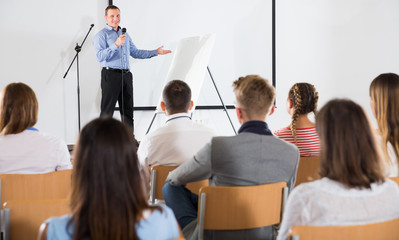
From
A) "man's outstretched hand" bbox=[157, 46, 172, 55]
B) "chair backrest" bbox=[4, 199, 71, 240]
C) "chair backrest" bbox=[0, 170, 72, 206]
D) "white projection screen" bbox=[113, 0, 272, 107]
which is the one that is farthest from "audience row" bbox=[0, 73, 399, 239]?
"white projection screen" bbox=[113, 0, 272, 107]

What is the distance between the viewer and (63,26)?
5344mm

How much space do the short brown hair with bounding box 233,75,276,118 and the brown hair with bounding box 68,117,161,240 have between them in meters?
0.99

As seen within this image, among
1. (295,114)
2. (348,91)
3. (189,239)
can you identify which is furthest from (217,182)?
(348,91)

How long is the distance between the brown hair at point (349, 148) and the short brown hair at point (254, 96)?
2.17ft

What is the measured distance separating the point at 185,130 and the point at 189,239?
0.71m

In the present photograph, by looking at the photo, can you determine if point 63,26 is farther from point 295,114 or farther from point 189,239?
point 189,239

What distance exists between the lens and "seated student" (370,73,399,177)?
2.01m

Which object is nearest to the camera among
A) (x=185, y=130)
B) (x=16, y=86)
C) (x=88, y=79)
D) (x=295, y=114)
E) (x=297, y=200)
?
(x=297, y=200)

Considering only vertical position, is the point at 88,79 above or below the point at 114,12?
below

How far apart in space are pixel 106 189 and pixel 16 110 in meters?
1.25

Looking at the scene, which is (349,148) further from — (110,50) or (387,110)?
(110,50)

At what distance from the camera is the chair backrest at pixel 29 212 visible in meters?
1.45

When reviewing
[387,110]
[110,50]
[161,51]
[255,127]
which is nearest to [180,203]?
[255,127]

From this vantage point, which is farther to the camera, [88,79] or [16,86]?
[88,79]
